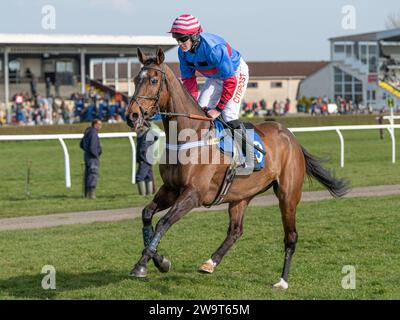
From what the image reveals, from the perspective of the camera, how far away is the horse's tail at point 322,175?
26.4 ft

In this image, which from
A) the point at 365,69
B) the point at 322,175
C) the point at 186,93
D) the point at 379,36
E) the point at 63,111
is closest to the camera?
the point at 186,93

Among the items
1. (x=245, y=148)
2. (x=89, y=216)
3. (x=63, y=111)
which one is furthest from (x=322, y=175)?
(x=63, y=111)

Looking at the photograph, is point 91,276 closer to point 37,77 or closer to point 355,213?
point 355,213

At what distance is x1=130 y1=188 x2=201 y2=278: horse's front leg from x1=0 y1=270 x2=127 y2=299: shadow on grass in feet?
2.29

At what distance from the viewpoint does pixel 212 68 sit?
698 cm

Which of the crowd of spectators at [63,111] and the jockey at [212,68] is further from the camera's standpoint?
the crowd of spectators at [63,111]

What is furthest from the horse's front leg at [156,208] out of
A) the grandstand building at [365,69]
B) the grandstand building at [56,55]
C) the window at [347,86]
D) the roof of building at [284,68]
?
the roof of building at [284,68]

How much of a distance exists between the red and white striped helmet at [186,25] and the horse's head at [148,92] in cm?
27

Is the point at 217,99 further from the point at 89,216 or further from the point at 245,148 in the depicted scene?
the point at 89,216

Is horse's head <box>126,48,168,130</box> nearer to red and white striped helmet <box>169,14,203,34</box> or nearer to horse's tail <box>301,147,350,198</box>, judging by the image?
red and white striped helmet <box>169,14,203,34</box>

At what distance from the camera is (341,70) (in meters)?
59.2

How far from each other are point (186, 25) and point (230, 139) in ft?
3.53

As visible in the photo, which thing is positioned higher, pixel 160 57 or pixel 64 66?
pixel 64 66

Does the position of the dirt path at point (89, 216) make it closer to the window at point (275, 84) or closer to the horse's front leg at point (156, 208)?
the horse's front leg at point (156, 208)
